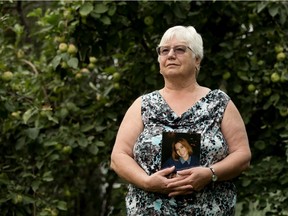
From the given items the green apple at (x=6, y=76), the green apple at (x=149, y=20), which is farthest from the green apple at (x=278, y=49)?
the green apple at (x=6, y=76)

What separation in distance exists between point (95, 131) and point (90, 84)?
0.43m

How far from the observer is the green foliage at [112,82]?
4.61 m

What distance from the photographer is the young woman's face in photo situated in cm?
301

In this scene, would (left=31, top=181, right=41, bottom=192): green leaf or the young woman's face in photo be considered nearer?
the young woman's face in photo

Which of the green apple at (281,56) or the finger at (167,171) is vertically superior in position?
the green apple at (281,56)

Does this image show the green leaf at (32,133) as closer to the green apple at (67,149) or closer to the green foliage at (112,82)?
the green foliage at (112,82)

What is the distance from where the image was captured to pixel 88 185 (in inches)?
256

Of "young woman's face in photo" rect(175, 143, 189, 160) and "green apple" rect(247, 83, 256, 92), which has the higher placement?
"green apple" rect(247, 83, 256, 92)

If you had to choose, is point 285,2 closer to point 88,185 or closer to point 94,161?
point 94,161

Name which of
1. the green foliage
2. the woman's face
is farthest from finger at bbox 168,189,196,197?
the green foliage

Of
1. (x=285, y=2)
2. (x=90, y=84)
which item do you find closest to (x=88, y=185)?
(x=90, y=84)

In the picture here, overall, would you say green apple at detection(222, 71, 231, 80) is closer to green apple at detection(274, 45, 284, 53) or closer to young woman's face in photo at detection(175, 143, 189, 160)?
green apple at detection(274, 45, 284, 53)

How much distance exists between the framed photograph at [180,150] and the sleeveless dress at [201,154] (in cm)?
7

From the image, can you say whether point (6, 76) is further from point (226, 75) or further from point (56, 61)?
point (226, 75)
